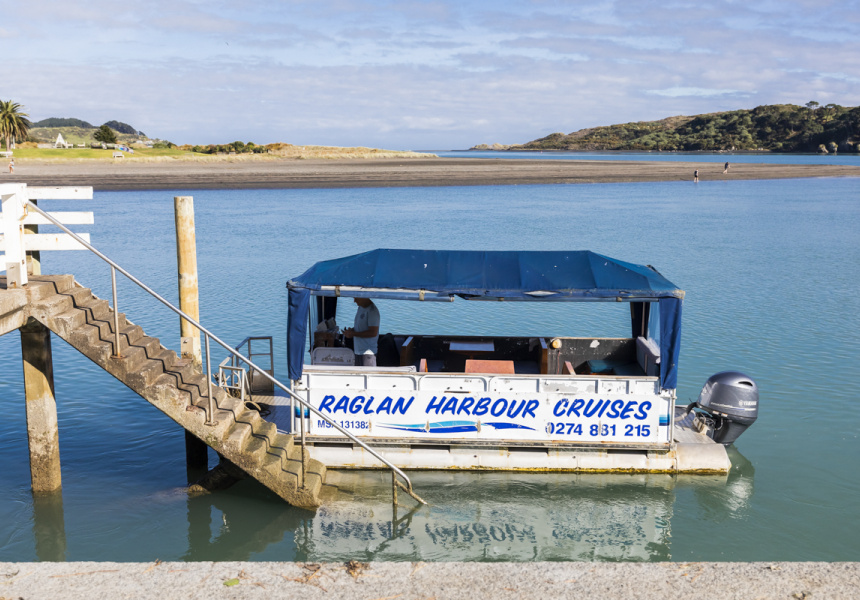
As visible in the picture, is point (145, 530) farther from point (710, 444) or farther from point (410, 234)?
point (410, 234)

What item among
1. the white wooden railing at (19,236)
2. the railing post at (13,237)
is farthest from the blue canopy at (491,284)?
the railing post at (13,237)

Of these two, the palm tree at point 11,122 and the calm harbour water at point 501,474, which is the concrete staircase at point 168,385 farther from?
the palm tree at point 11,122

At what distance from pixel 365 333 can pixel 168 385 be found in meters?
3.43

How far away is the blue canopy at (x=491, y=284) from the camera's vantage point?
431 inches

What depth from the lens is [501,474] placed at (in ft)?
37.7

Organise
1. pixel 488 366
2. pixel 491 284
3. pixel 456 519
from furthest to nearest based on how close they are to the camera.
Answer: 1. pixel 488 366
2. pixel 491 284
3. pixel 456 519

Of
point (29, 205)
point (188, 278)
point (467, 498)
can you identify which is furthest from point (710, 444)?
point (29, 205)

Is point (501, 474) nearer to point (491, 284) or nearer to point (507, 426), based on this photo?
point (507, 426)

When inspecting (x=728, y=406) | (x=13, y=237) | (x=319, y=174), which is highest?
(x=319, y=174)

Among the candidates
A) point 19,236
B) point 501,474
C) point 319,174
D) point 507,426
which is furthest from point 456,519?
point 319,174

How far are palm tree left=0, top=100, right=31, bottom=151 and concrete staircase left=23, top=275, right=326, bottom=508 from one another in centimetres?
10322

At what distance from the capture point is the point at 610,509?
10930mm

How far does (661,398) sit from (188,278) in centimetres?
759

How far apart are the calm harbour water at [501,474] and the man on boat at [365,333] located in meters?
1.92
